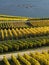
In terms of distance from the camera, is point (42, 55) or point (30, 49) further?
point (30, 49)

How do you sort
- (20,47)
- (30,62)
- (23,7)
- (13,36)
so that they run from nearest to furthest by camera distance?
(30,62)
(20,47)
(13,36)
(23,7)

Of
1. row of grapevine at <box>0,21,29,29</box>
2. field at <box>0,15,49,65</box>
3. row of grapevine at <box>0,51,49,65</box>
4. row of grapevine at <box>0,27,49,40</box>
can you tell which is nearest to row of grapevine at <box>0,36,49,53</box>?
field at <box>0,15,49,65</box>

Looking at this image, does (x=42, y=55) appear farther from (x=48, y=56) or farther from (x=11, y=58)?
(x=11, y=58)

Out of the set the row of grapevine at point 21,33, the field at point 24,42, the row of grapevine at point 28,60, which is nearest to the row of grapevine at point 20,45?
the field at point 24,42

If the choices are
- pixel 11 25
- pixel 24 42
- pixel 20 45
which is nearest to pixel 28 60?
pixel 20 45

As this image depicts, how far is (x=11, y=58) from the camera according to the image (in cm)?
2091

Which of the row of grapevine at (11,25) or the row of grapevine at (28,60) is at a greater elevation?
the row of grapevine at (11,25)

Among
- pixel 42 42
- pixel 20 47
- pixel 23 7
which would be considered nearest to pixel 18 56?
pixel 20 47

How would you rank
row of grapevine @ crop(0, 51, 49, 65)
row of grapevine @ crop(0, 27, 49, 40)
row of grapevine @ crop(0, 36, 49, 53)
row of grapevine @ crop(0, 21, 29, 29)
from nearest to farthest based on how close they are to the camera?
row of grapevine @ crop(0, 51, 49, 65)
row of grapevine @ crop(0, 36, 49, 53)
row of grapevine @ crop(0, 27, 49, 40)
row of grapevine @ crop(0, 21, 29, 29)

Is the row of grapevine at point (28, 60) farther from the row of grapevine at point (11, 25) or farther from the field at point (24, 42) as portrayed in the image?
the row of grapevine at point (11, 25)

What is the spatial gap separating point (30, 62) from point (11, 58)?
79.1 inches

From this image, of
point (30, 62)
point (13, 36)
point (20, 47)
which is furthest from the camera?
point (13, 36)

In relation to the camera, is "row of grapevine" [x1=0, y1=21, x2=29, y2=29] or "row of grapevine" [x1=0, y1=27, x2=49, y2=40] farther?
"row of grapevine" [x1=0, y1=21, x2=29, y2=29]

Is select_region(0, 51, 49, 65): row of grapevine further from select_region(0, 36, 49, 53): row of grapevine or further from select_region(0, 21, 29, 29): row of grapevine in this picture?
select_region(0, 21, 29, 29): row of grapevine
